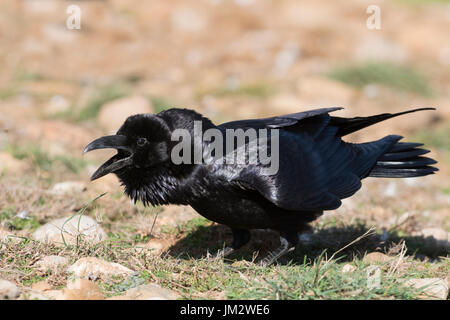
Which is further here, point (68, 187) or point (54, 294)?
point (68, 187)

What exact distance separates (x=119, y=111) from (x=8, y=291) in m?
5.38

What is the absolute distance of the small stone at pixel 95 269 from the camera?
3.49 m

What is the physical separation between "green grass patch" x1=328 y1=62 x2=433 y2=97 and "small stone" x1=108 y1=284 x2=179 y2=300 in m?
7.95

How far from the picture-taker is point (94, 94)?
9016 mm

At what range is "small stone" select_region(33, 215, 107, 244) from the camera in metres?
4.00

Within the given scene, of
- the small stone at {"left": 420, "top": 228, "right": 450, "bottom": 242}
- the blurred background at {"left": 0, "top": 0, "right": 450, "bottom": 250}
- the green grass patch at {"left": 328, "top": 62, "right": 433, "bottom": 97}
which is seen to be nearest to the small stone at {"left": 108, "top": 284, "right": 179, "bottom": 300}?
the blurred background at {"left": 0, "top": 0, "right": 450, "bottom": 250}

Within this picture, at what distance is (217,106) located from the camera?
9.55 metres

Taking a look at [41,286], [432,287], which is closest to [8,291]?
[41,286]

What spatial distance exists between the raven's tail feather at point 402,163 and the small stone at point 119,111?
434cm

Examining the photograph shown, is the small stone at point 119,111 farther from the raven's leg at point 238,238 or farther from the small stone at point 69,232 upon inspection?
the raven's leg at point 238,238

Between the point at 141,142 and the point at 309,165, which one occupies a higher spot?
the point at 141,142

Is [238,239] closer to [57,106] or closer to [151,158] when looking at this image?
[151,158]

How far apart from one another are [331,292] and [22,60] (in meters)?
10.4
